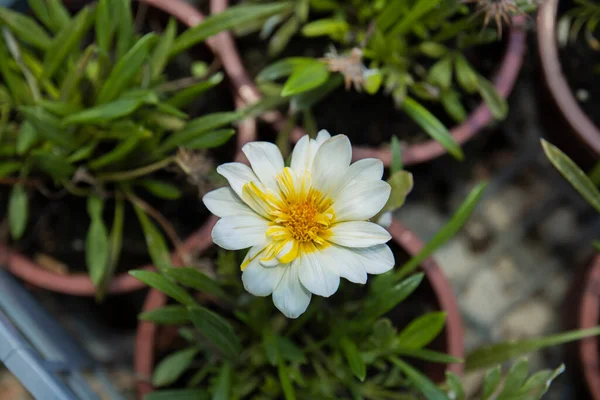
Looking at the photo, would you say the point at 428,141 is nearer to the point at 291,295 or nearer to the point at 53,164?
the point at 291,295

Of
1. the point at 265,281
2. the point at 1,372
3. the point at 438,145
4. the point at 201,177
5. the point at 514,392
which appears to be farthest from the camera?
the point at 1,372

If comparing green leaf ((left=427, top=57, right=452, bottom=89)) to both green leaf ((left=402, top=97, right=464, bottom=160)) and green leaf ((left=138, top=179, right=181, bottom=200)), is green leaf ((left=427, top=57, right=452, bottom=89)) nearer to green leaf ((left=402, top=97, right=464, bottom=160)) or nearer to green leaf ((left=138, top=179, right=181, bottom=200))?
green leaf ((left=402, top=97, right=464, bottom=160))

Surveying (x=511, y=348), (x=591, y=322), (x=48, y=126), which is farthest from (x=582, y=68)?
(x=48, y=126)

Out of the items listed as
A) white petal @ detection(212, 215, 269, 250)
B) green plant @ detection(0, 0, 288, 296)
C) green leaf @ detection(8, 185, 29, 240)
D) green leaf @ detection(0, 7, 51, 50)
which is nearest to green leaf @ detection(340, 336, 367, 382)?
white petal @ detection(212, 215, 269, 250)

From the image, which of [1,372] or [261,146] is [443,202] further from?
[1,372]

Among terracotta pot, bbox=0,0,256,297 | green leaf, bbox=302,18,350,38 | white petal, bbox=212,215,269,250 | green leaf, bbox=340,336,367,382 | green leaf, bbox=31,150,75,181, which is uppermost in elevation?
green leaf, bbox=302,18,350,38

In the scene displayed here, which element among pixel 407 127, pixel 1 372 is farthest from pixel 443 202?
pixel 1 372
